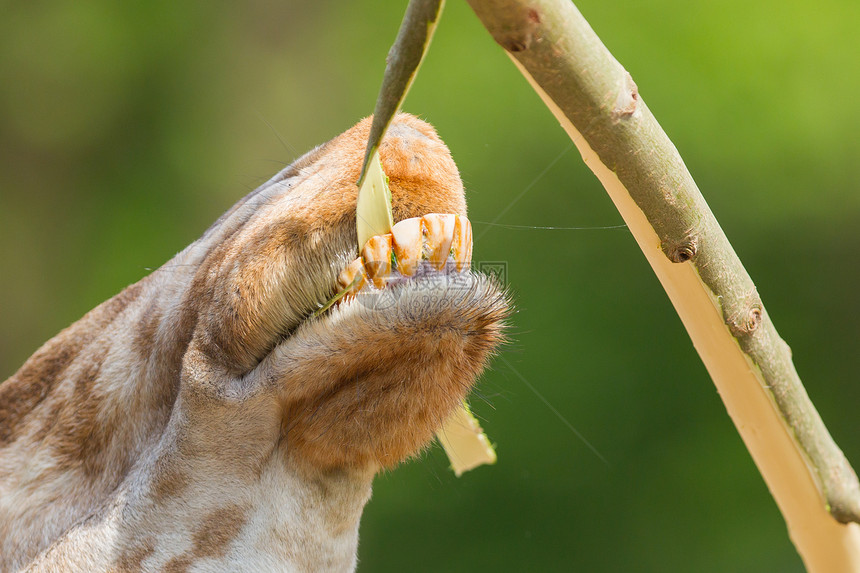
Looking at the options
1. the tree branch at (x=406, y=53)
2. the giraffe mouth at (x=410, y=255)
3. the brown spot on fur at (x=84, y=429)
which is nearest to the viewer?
the tree branch at (x=406, y=53)

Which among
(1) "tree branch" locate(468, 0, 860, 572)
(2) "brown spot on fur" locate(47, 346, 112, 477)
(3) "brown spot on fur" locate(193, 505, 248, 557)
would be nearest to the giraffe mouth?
(1) "tree branch" locate(468, 0, 860, 572)

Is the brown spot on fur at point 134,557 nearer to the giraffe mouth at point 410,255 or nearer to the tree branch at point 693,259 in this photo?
the giraffe mouth at point 410,255

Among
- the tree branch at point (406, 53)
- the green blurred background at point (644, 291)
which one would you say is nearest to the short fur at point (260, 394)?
the tree branch at point (406, 53)

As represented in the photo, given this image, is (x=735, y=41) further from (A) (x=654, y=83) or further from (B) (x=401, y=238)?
(B) (x=401, y=238)

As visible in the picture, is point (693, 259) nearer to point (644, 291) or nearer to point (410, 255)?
point (410, 255)

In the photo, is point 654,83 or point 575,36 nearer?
point 575,36

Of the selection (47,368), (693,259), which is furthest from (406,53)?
(47,368)

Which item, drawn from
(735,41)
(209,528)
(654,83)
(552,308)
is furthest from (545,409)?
(209,528)
